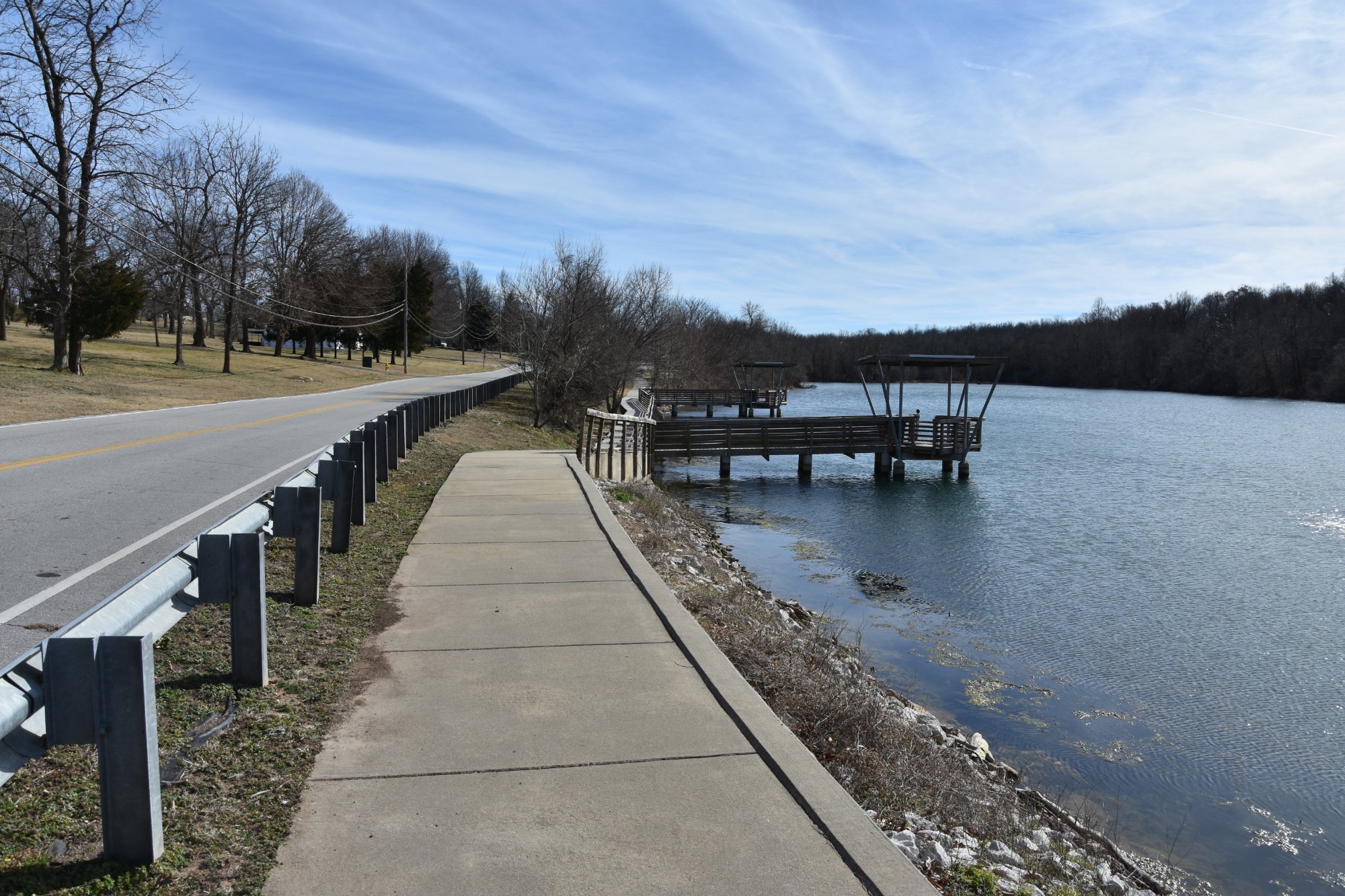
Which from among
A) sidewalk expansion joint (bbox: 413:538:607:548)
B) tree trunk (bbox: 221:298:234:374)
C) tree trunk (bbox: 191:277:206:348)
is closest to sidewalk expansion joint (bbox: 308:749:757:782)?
sidewalk expansion joint (bbox: 413:538:607:548)

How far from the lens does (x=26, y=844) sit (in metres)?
3.03

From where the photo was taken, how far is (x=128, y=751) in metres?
2.86

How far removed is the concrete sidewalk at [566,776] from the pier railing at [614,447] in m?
10.8

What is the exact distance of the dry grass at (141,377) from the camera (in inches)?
818

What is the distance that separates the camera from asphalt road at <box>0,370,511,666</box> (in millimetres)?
5984

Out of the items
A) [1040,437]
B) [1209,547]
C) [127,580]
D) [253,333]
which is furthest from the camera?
[253,333]

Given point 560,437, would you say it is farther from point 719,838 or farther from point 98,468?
point 719,838

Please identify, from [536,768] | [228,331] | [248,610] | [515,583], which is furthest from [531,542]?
[228,331]

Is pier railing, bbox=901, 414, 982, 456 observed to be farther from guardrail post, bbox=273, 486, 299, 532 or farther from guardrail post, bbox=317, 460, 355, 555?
guardrail post, bbox=273, 486, 299, 532

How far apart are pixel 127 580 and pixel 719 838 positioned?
485 cm

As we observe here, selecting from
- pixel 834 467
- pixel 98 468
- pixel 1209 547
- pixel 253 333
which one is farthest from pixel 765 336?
Answer: pixel 98 468

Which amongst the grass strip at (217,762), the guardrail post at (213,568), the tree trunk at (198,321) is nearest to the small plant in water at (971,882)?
the grass strip at (217,762)

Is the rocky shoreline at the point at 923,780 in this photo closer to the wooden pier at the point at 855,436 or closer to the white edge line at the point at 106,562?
the white edge line at the point at 106,562

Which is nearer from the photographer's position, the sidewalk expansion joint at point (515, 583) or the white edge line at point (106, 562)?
the white edge line at point (106, 562)
